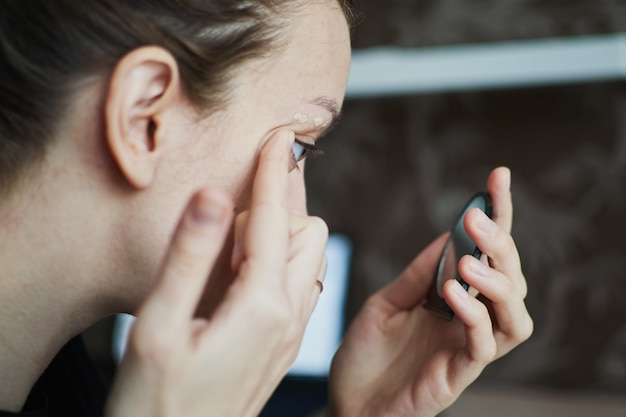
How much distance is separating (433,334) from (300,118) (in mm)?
373

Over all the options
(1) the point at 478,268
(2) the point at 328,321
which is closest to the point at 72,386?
(1) the point at 478,268

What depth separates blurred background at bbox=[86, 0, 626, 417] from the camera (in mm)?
1605

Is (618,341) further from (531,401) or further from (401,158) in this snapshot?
(401,158)

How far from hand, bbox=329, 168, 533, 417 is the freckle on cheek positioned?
8.6 inches

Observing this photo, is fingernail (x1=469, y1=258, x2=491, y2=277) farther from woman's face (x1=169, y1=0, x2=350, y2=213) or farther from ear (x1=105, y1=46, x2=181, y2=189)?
ear (x1=105, y1=46, x2=181, y2=189)

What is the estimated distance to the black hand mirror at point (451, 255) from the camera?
0.80 m

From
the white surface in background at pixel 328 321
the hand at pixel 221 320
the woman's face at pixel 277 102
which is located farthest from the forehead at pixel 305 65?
the white surface in background at pixel 328 321

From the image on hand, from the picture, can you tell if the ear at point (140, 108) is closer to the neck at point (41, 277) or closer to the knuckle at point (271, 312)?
the neck at point (41, 277)

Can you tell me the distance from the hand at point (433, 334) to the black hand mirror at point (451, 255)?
0.07 ft

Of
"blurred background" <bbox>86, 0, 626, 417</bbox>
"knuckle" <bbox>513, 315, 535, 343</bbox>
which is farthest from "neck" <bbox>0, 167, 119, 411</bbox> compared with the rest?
"blurred background" <bbox>86, 0, 626, 417</bbox>

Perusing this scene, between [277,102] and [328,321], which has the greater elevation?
[277,102]

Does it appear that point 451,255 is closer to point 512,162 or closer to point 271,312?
point 271,312

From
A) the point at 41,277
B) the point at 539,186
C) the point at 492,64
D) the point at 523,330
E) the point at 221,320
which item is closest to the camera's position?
the point at 221,320

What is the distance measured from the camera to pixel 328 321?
1879mm
